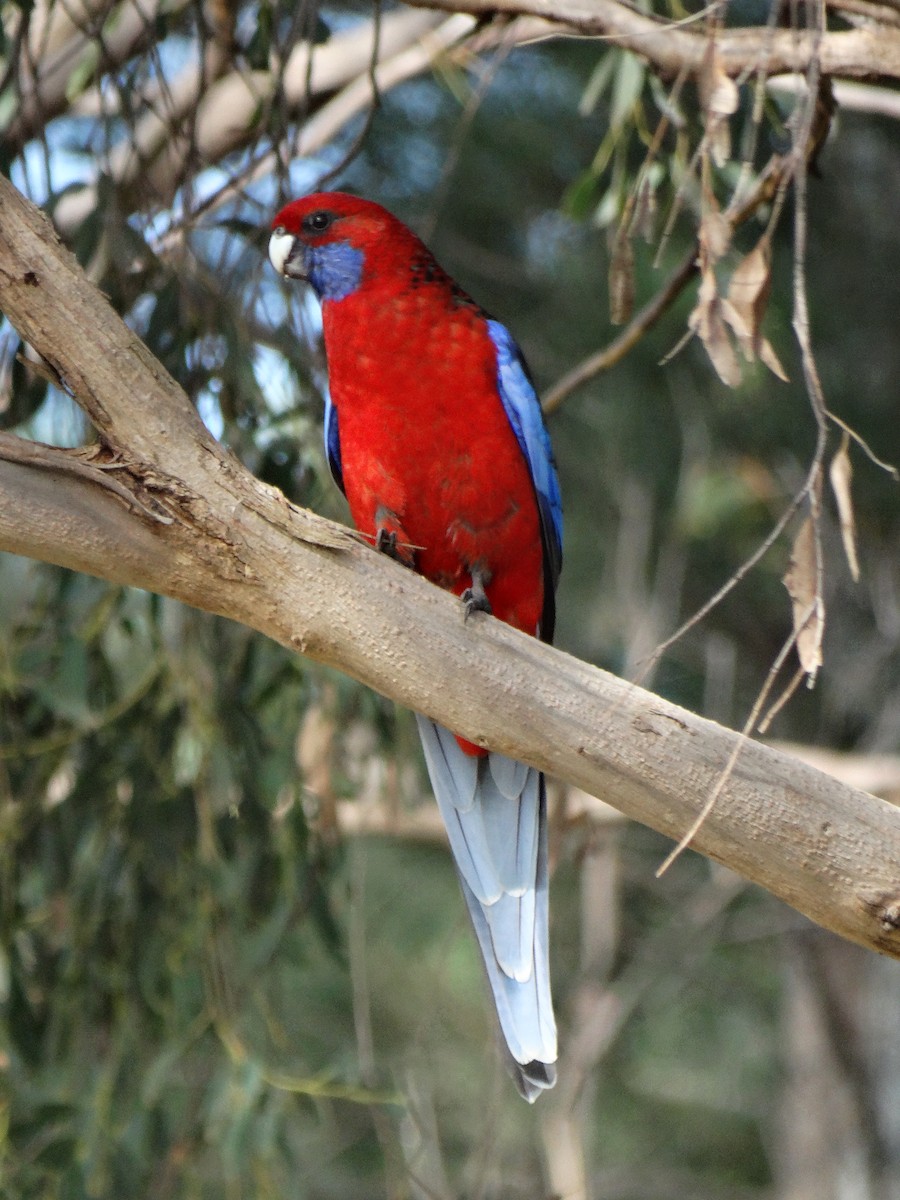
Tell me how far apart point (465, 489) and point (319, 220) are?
70cm

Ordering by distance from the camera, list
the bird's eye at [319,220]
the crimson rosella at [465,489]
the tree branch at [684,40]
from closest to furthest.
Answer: the tree branch at [684,40] < the crimson rosella at [465,489] < the bird's eye at [319,220]

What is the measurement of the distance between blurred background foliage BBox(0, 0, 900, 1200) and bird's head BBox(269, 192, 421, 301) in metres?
0.10

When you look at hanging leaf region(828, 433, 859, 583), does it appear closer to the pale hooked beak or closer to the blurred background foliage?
the blurred background foliage

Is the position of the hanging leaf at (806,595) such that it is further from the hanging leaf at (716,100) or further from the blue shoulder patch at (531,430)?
the blue shoulder patch at (531,430)

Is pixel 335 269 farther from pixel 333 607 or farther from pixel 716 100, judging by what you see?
pixel 333 607

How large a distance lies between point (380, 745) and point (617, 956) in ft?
8.14

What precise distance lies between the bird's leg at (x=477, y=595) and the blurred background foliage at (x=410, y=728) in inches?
17.8

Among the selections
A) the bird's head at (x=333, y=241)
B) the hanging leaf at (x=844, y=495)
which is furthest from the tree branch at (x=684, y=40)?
the hanging leaf at (x=844, y=495)

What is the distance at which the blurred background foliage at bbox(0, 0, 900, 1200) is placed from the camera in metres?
2.71

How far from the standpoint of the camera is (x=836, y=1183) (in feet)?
16.7

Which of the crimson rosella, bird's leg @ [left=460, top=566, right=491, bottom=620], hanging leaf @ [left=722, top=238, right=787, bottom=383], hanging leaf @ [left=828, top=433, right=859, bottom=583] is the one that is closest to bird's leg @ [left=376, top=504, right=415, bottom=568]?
the crimson rosella

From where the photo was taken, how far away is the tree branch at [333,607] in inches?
70.6

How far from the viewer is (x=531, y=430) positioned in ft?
8.73

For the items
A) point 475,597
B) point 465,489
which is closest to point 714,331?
point 475,597
